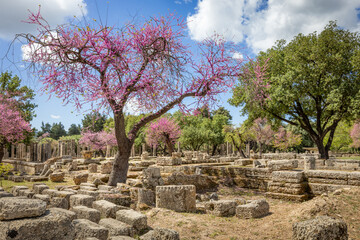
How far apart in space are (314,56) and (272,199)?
1467 cm

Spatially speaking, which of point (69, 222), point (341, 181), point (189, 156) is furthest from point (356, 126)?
point (69, 222)

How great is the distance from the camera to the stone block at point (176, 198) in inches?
310

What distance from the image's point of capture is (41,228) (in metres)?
3.70

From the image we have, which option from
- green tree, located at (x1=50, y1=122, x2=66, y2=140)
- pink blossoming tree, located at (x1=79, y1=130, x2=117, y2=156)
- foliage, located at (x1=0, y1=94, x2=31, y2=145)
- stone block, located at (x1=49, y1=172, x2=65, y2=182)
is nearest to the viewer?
stone block, located at (x1=49, y1=172, x2=65, y2=182)

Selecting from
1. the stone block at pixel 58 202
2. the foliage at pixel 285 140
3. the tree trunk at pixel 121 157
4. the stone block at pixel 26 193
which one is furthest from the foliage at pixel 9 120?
the foliage at pixel 285 140

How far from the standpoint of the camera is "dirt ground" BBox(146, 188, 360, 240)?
5924mm

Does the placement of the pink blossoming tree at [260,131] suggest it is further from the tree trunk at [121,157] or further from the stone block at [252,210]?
the stone block at [252,210]

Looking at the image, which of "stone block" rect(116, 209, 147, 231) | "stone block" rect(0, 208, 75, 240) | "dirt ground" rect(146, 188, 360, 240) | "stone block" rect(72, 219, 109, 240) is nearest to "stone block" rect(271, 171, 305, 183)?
"dirt ground" rect(146, 188, 360, 240)

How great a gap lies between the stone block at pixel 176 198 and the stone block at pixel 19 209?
4390 mm

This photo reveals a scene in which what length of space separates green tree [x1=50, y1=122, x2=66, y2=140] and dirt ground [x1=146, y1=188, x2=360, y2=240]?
8670 centimetres

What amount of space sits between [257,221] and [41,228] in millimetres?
5320

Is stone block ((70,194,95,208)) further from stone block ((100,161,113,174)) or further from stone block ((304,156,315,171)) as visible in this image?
stone block ((304,156,315,171))

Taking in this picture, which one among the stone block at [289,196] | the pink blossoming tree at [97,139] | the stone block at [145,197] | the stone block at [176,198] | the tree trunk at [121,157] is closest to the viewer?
the stone block at [176,198]

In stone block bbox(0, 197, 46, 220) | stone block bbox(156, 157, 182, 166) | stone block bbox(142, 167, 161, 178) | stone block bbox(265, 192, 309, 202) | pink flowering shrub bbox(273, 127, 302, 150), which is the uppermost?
pink flowering shrub bbox(273, 127, 302, 150)
